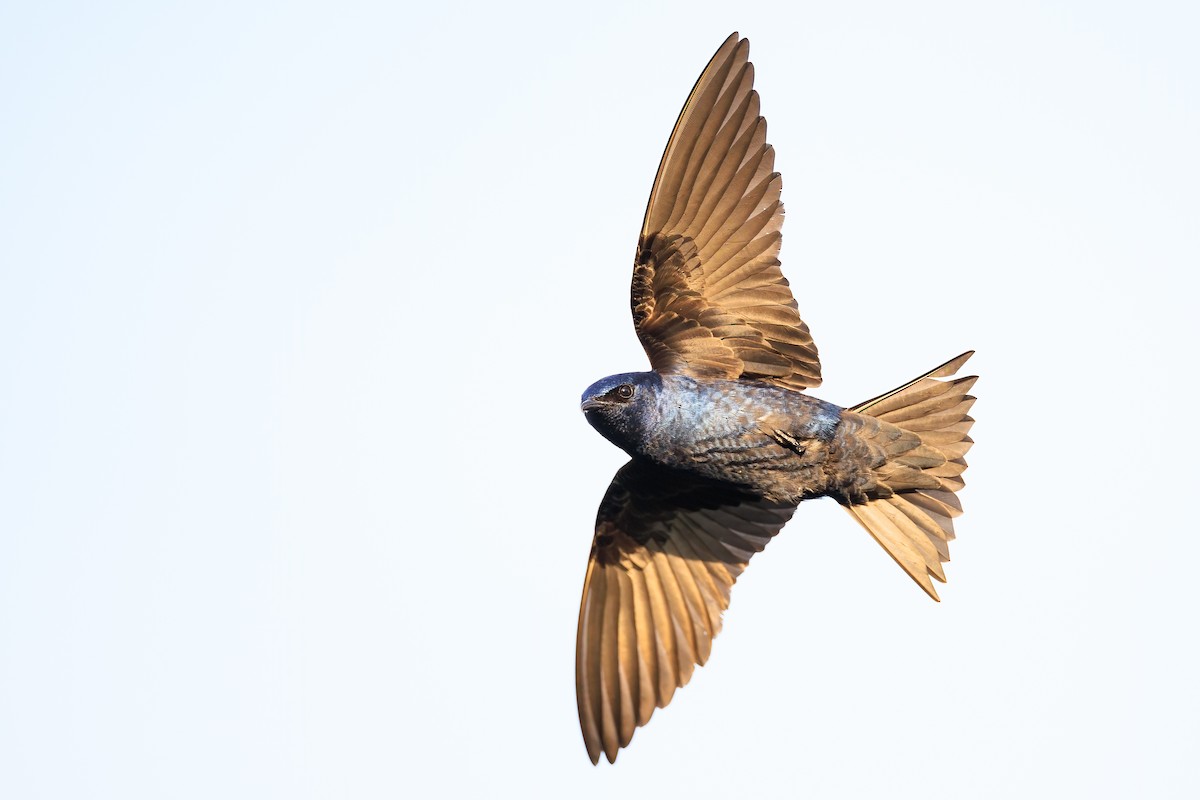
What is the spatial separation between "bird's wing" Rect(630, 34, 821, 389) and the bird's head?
1.52 ft

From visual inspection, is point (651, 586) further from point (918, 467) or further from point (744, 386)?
point (918, 467)

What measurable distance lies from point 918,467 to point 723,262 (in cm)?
166

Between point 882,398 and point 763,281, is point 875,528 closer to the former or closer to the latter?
point 882,398

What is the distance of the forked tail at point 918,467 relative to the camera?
31.4ft

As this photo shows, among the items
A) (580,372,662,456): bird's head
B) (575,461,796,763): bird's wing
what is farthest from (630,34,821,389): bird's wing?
(575,461,796,763): bird's wing

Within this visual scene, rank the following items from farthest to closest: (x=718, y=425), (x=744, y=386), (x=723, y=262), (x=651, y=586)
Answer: (x=651, y=586) < (x=723, y=262) < (x=744, y=386) < (x=718, y=425)

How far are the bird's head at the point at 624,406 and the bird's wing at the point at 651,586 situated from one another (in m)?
0.96

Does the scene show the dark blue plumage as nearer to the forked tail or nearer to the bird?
the bird

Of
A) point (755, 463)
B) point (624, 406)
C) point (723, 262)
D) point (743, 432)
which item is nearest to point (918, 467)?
point (755, 463)

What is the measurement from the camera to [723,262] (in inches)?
383

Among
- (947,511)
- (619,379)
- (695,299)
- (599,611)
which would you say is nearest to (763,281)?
(695,299)

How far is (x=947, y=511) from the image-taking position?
32.3 ft

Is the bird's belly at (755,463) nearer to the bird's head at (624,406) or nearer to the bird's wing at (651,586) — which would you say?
the bird's head at (624,406)

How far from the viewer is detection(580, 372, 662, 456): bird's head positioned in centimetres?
921
